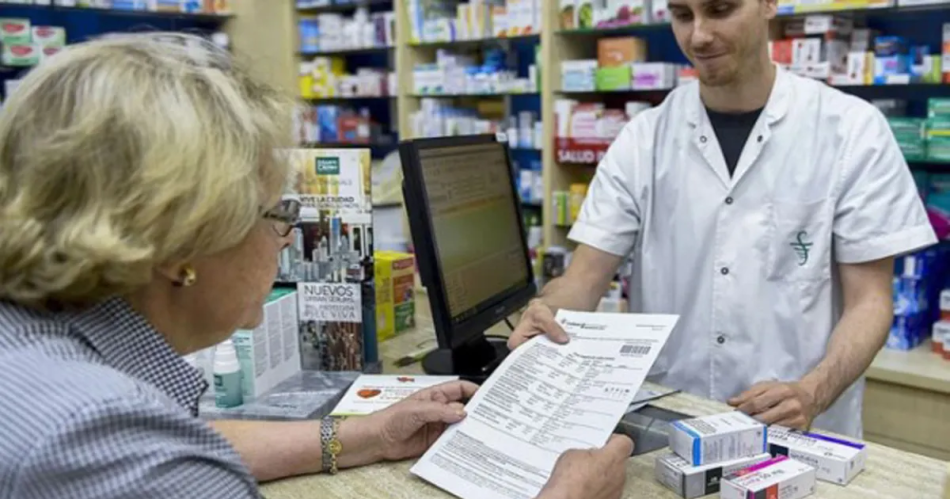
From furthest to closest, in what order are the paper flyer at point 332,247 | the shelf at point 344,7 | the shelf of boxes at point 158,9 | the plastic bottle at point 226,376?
the shelf at point 344,7 < the shelf of boxes at point 158,9 < the paper flyer at point 332,247 < the plastic bottle at point 226,376

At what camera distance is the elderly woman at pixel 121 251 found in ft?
2.54

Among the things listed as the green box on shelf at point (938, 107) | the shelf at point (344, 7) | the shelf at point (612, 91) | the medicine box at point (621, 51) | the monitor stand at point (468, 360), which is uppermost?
the shelf at point (344, 7)

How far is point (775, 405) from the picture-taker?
1510mm

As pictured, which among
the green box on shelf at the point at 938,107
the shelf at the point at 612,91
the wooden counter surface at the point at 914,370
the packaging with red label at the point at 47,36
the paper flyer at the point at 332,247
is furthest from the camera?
the packaging with red label at the point at 47,36

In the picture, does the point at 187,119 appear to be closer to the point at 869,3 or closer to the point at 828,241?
the point at 828,241

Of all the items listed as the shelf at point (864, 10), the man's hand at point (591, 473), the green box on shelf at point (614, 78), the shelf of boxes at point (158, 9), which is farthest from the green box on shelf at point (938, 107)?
the shelf of boxes at point (158, 9)

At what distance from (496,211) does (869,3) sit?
196 cm

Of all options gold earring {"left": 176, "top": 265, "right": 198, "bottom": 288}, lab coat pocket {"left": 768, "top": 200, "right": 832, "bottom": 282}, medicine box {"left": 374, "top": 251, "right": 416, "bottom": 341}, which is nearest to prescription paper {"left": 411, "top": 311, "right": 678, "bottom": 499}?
gold earring {"left": 176, "top": 265, "right": 198, "bottom": 288}

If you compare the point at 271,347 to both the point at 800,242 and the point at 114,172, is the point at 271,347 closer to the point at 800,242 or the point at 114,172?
the point at 114,172

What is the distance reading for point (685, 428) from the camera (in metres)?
1.35

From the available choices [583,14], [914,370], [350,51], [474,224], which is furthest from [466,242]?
[350,51]

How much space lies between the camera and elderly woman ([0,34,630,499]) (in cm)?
77

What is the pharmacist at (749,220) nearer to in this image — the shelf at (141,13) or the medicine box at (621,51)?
the medicine box at (621,51)

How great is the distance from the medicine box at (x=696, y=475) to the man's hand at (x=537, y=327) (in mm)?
323
